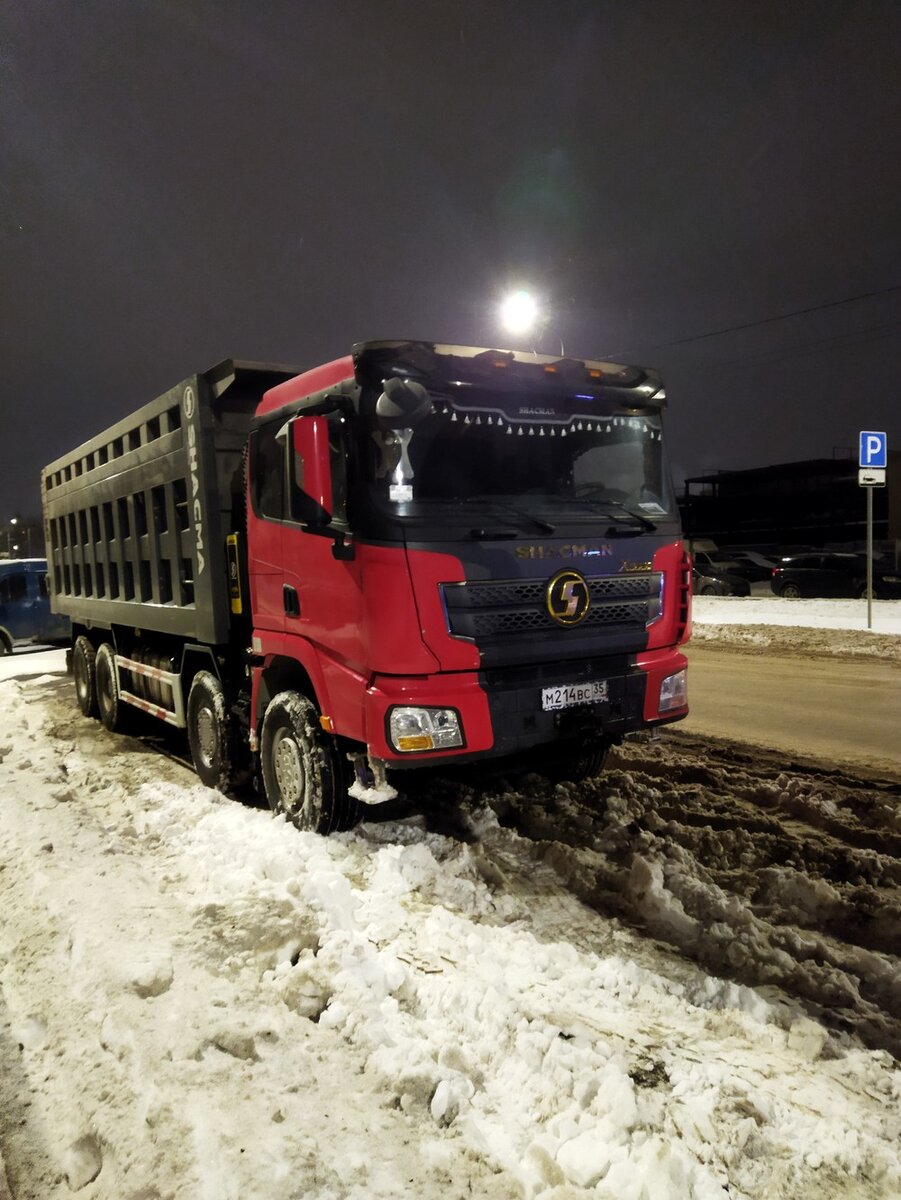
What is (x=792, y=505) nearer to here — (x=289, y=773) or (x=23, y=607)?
(x=23, y=607)

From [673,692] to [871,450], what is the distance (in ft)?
34.3

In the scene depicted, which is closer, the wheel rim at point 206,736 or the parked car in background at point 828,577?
the wheel rim at point 206,736

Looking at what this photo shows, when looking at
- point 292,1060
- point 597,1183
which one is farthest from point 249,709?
point 597,1183

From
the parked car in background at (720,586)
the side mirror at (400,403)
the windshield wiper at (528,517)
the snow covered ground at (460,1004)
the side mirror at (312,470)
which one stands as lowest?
the snow covered ground at (460,1004)

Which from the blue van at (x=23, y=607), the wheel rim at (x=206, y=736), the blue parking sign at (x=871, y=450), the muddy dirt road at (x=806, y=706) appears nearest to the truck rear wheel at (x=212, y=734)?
the wheel rim at (x=206, y=736)

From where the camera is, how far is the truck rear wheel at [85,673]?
9930mm

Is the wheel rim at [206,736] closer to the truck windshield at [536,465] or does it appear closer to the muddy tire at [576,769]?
the muddy tire at [576,769]

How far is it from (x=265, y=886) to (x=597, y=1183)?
238 cm

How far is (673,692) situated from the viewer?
5.38 metres

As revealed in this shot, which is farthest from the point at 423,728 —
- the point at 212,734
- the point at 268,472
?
the point at 212,734

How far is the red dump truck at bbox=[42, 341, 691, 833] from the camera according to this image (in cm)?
435

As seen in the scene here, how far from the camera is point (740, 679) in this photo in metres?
11.1

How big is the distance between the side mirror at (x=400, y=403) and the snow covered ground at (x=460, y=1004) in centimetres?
243

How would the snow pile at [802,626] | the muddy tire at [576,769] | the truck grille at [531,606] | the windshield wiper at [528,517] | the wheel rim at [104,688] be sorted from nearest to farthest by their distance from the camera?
1. the truck grille at [531,606]
2. the windshield wiper at [528,517]
3. the muddy tire at [576,769]
4. the wheel rim at [104,688]
5. the snow pile at [802,626]
